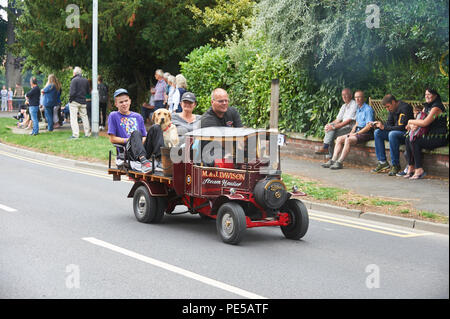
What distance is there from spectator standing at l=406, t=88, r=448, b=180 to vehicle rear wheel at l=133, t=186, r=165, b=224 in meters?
5.31

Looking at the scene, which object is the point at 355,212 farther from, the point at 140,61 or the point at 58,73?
the point at 58,73

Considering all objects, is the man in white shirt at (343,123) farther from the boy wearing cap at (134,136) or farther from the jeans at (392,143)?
the boy wearing cap at (134,136)

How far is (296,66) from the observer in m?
16.0

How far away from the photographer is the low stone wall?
12315 mm

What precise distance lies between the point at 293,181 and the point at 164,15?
1282 cm

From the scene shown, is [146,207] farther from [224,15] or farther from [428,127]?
[224,15]

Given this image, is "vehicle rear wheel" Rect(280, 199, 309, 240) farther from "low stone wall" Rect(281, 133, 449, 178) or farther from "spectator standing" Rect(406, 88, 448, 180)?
"spectator standing" Rect(406, 88, 448, 180)

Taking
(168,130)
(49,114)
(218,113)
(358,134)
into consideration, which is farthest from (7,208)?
(49,114)

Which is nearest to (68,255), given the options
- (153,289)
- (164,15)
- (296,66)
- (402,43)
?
(153,289)

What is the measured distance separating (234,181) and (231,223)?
0.50 meters

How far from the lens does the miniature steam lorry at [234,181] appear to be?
7.63m

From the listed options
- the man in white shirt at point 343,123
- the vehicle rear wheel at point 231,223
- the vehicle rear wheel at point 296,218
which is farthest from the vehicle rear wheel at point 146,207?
the man in white shirt at point 343,123

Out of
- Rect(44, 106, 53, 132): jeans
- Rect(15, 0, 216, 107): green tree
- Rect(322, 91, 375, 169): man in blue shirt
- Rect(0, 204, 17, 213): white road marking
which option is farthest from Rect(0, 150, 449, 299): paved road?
Rect(15, 0, 216, 107): green tree

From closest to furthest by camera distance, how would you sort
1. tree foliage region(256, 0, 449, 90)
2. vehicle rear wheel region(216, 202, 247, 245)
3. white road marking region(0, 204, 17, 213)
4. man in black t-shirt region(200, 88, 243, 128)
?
1. vehicle rear wheel region(216, 202, 247, 245)
2. man in black t-shirt region(200, 88, 243, 128)
3. white road marking region(0, 204, 17, 213)
4. tree foliage region(256, 0, 449, 90)
